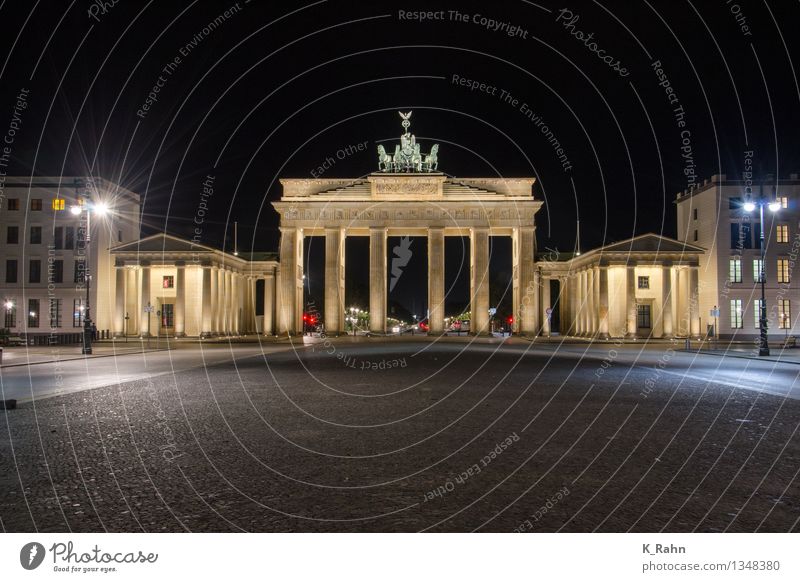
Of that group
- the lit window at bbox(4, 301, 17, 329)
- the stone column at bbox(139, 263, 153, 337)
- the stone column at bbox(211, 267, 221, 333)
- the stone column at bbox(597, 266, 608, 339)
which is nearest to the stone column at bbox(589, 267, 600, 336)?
the stone column at bbox(597, 266, 608, 339)

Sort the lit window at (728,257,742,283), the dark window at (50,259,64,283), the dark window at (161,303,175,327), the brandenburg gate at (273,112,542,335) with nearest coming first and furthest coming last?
the lit window at (728,257,742,283), the dark window at (50,259,64,283), the brandenburg gate at (273,112,542,335), the dark window at (161,303,175,327)

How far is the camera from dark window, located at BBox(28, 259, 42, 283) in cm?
7562

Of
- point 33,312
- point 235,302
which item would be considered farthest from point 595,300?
point 33,312

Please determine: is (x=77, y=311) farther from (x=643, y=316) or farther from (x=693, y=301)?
(x=693, y=301)

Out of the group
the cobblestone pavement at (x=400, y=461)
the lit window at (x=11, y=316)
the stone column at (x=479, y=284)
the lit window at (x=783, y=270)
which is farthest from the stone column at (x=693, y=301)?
the lit window at (x=11, y=316)

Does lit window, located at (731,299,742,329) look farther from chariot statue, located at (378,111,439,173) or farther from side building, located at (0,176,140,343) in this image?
side building, located at (0,176,140,343)

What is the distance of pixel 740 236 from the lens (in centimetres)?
7088

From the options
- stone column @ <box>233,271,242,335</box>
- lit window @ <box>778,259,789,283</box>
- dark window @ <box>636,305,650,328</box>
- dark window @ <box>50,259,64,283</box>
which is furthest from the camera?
stone column @ <box>233,271,242,335</box>

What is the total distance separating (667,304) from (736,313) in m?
6.90

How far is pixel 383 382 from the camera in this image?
2367 centimetres

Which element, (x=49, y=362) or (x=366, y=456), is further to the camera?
(x=49, y=362)

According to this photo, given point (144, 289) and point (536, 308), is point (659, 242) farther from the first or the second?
point (144, 289)
